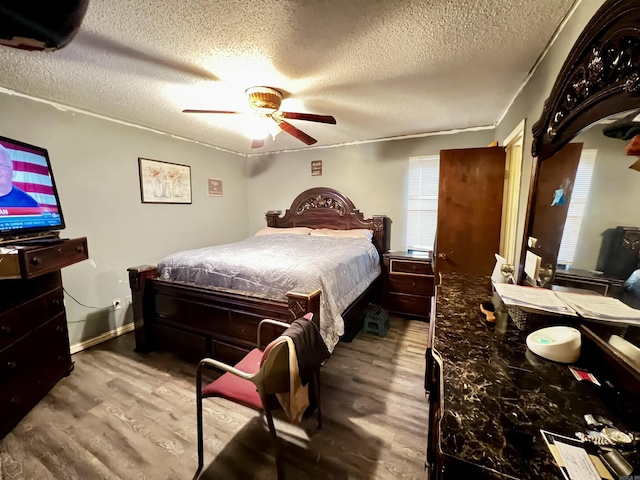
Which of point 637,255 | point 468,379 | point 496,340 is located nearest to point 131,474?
point 468,379

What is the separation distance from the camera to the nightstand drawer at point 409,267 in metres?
3.17

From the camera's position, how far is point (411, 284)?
3.25 metres

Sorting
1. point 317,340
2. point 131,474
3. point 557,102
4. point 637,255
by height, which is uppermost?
point 557,102

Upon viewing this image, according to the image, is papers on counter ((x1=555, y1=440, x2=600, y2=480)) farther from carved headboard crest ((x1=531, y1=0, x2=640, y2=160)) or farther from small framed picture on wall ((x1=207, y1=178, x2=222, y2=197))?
small framed picture on wall ((x1=207, y1=178, x2=222, y2=197))

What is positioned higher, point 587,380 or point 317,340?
point 587,380

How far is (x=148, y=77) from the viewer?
198 centimetres

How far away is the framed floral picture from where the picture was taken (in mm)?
3121

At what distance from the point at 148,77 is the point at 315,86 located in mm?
1299

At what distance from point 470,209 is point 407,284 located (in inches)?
47.2

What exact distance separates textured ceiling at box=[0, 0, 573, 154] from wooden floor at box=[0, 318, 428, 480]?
2413 mm

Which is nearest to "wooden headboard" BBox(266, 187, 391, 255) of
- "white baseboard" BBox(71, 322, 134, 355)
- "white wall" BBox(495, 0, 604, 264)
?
"white wall" BBox(495, 0, 604, 264)

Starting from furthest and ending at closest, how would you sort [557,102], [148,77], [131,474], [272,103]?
[272,103], [148,77], [131,474], [557,102]

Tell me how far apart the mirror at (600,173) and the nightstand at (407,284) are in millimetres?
1977

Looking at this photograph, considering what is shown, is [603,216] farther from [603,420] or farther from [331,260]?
[331,260]
